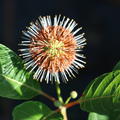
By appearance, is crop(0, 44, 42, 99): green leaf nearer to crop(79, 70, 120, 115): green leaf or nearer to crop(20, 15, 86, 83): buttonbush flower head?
crop(20, 15, 86, 83): buttonbush flower head

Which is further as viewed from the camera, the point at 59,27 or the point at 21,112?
the point at 59,27

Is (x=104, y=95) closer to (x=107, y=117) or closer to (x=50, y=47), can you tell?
(x=107, y=117)

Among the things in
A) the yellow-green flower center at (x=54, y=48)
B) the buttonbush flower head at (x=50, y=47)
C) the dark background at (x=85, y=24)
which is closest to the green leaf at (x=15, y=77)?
the buttonbush flower head at (x=50, y=47)

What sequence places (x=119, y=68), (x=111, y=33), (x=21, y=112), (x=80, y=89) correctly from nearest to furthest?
(x=21, y=112) < (x=119, y=68) < (x=80, y=89) < (x=111, y=33)

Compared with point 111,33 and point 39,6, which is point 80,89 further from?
point 39,6

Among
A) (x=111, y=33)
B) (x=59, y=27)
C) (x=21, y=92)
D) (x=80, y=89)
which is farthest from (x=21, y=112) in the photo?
Result: (x=111, y=33)

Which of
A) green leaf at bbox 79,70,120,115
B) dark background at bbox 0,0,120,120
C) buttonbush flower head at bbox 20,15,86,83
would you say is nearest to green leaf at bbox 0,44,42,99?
buttonbush flower head at bbox 20,15,86,83
